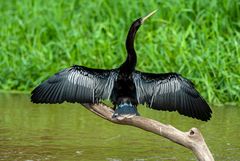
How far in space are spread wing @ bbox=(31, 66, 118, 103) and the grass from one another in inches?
132

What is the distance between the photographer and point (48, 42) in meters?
11.9

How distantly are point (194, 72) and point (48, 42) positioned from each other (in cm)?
226

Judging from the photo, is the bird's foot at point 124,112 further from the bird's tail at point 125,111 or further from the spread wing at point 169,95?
the spread wing at point 169,95

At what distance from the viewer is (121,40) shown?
1152 cm

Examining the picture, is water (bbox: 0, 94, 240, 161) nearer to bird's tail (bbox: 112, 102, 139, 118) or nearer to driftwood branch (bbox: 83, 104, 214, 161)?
bird's tail (bbox: 112, 102, 139, 118)

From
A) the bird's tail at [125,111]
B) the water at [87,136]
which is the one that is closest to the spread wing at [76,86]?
the bird's tail at [125,111]

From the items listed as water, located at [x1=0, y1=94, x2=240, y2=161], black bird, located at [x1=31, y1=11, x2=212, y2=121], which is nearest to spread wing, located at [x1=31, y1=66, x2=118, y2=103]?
black bird, located at [x1=31, y1=11, x2=212, y2=121]

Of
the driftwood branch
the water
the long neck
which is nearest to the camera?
the driftwood branch

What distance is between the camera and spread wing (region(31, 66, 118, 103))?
23.1 feet

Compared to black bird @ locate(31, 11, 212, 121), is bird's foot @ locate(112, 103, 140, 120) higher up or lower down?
lower down

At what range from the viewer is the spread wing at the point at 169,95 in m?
7.09

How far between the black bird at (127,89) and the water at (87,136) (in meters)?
0.80

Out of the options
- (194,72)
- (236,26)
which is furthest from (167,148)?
(236,26)

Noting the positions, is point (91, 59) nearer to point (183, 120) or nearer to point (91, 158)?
point (183, 120)
